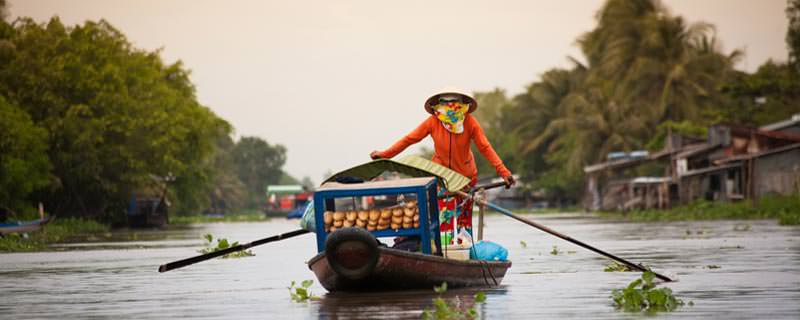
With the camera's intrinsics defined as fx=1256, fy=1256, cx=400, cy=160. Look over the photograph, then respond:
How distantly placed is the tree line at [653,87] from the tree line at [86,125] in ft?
64.8

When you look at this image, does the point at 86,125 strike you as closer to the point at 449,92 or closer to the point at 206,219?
the point at 206,219

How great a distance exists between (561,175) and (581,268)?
199 ft

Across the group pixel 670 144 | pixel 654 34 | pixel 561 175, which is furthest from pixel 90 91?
pixel 561 175

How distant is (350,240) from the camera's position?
1050cm

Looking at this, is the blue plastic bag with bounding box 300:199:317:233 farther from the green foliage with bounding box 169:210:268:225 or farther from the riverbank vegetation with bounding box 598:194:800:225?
the green foliage with bounding box 169:210:268:225

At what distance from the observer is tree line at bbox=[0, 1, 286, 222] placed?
4238 cm

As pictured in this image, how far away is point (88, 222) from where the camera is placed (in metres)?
46.6

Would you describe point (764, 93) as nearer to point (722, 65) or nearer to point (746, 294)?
point (722, 65)

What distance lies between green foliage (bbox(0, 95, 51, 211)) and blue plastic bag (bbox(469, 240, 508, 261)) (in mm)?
30538

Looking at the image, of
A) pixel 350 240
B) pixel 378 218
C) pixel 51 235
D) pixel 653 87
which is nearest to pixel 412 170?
→ pixel 378 218

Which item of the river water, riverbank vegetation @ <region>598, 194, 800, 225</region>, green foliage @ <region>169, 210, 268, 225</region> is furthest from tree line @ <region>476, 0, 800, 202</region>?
the river water

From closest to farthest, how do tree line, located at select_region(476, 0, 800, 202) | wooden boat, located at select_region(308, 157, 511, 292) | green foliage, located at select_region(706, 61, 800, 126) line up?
wooden boat, located at select_region(308, 157, 511, 292) < green foliage, located at select_region(706, 61, 800, 126) < tree line, located at select_region(476, 0, 800, 202)

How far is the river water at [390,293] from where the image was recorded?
991 cm

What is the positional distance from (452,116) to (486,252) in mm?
1368
